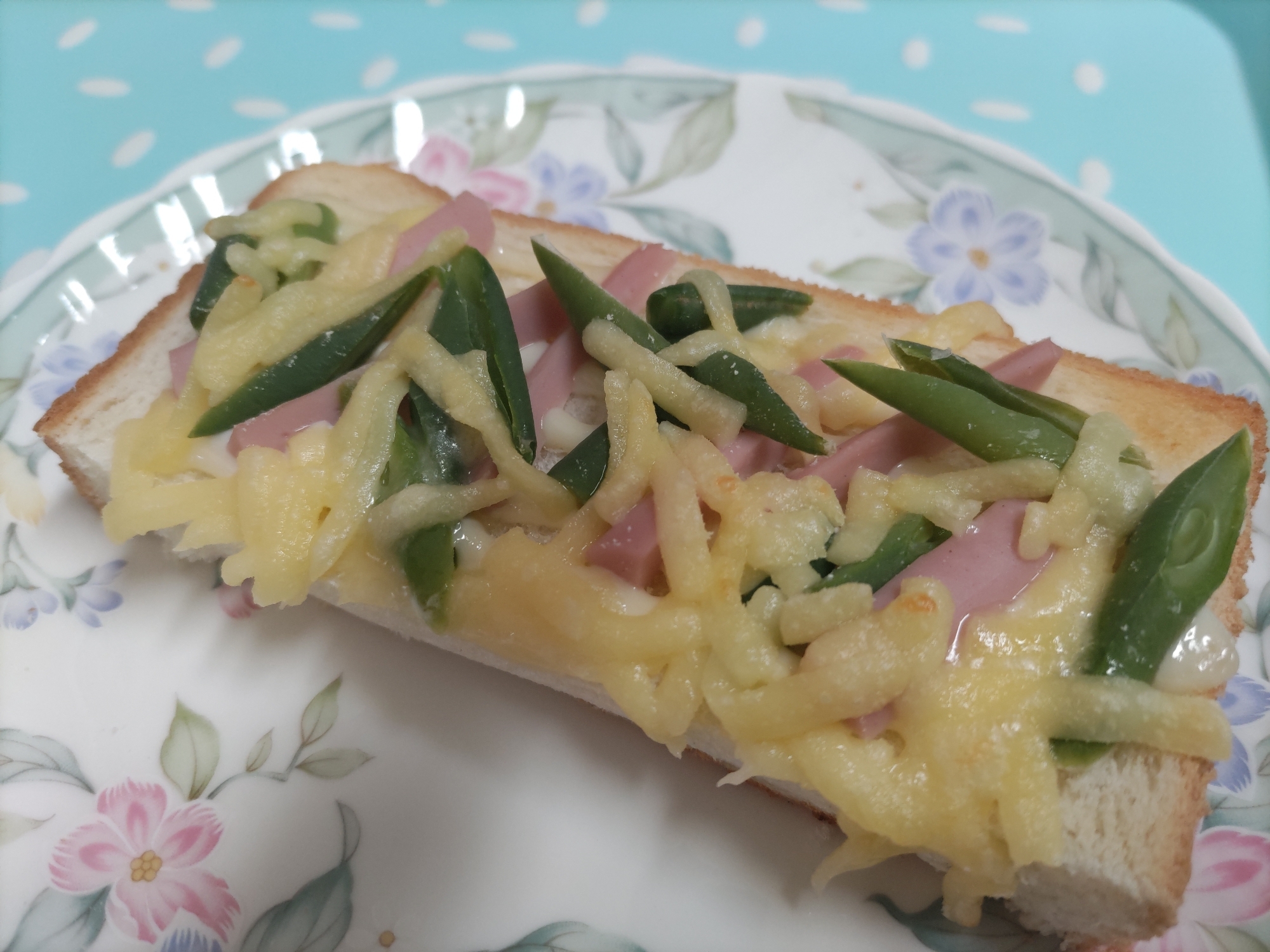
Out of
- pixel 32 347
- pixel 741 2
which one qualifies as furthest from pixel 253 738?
pixel 741 2

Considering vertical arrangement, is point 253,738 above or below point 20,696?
below

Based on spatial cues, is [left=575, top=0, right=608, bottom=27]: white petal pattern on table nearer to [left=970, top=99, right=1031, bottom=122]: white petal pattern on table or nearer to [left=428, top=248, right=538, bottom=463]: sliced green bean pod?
[left=970, top=99, right=1031, bottom=122]: white petal pattern on table

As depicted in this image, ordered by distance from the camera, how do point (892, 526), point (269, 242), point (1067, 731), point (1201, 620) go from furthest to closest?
point (269, 242), point (892, 526), point (1201, 620), point (1067, 731)

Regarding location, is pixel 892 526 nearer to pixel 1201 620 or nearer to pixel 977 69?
pixel 1201 620

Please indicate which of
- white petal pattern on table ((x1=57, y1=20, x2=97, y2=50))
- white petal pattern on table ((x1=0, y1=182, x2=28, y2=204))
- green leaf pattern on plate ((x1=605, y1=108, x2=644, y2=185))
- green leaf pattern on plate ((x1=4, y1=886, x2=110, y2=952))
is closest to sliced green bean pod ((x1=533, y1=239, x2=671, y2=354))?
green leaf pattern on plate ((x1=605, y1=108, x2=644, y2=185))

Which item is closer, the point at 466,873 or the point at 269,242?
the point at 466,873
